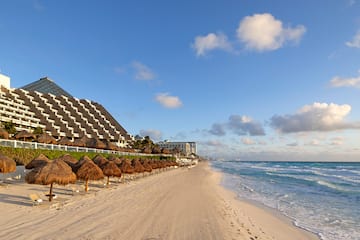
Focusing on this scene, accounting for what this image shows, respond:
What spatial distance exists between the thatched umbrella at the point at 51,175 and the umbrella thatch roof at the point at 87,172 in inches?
107

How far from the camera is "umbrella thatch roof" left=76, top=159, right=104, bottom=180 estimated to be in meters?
14.7

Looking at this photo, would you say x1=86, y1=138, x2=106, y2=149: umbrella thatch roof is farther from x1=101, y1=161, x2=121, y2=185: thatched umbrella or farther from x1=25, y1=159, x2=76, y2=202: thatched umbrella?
x1=25, y1=159, x2=76, y2=202: thatched umbrella

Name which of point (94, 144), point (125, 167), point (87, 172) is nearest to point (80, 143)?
point (94, 144)

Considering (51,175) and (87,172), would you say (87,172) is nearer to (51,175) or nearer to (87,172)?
(87,172)

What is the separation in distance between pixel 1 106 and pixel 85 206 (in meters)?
44.1

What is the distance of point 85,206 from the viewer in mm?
11469

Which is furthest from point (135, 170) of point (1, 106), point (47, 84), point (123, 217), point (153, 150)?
point (47, 84)

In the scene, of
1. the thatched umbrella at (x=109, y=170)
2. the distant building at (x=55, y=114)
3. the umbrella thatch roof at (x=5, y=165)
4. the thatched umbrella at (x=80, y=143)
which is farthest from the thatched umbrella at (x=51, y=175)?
the distant building at (x=55, y=114)

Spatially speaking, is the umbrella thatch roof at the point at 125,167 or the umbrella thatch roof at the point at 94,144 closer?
the umbrella thatch roof at the point at 125,167

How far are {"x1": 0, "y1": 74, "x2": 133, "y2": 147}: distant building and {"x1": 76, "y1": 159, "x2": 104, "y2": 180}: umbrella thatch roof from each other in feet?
118

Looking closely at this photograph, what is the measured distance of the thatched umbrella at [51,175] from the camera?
435 inches

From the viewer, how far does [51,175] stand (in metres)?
11.2

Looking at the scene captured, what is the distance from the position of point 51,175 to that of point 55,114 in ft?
186

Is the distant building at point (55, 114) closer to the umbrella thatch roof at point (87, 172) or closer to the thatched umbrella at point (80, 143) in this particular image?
the thatched umbrella at point (80, 143)
